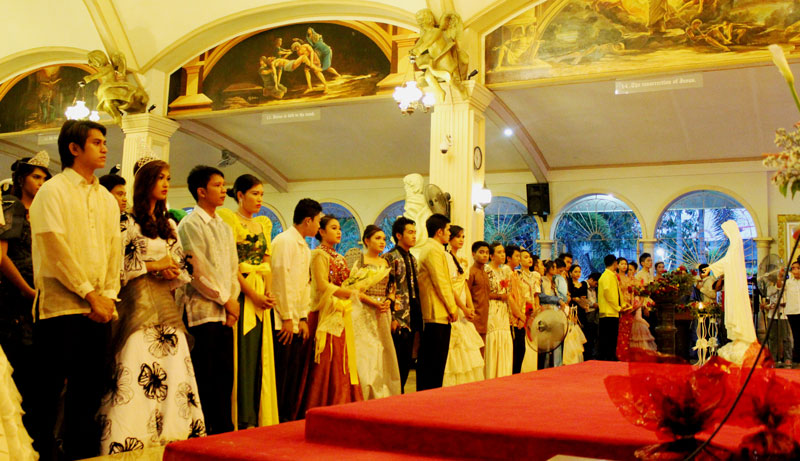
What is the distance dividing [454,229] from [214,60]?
6619 mm

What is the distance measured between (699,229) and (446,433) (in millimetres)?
13922

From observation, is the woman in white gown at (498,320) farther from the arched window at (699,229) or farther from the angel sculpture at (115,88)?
the arched window at (699,229)

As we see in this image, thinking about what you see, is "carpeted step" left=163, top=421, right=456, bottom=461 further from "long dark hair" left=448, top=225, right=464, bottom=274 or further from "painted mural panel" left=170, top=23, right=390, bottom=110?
"painted mural panel" left=170, top=23, right=390, bottom=110

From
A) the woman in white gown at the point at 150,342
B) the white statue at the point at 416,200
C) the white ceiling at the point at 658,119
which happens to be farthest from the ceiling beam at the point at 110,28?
the woman in white gown at the point at 150,342

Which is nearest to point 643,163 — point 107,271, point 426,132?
point 426,132

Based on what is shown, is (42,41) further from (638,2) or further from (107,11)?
(638,2)

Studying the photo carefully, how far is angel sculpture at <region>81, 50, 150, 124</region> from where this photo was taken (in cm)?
1143

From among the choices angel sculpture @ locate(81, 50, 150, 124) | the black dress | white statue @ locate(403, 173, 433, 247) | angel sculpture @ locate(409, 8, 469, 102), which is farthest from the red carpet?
angel sculpture @ locate(81, 50, 150, 124)

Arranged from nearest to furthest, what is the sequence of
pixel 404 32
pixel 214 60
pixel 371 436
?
pixel 371 436 < pixel 404 32 < pixel 214 60

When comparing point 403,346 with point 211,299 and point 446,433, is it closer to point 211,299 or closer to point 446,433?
point 211,299

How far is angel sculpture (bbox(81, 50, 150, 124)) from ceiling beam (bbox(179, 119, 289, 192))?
1589mm

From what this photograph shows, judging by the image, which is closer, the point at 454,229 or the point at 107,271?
the point at 107,271

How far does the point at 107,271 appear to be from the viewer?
11.3 feet

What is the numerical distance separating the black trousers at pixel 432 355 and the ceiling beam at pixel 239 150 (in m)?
8.59
